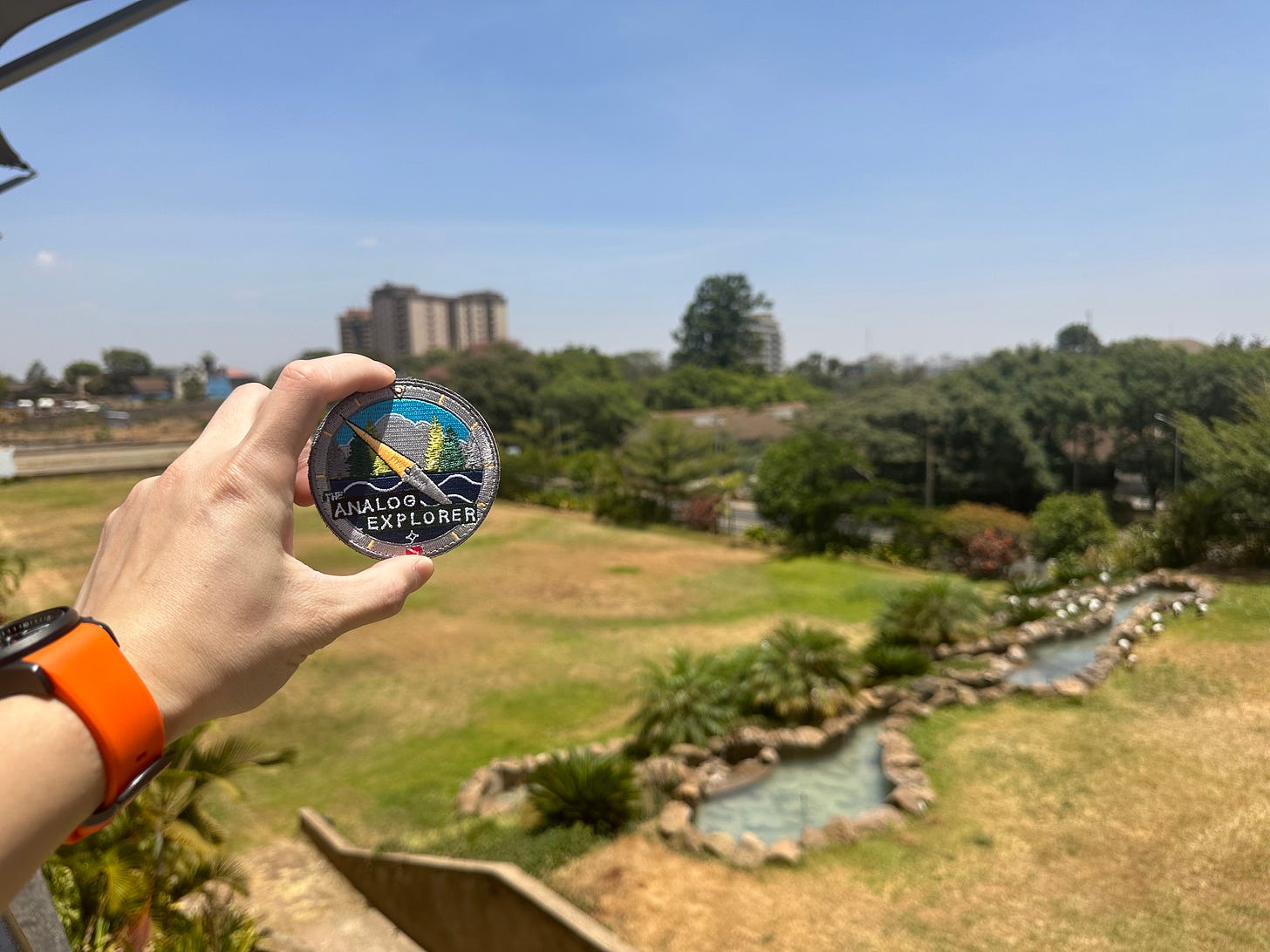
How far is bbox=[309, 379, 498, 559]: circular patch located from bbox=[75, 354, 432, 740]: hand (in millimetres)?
391

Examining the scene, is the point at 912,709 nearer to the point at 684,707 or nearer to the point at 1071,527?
the point at 684,707

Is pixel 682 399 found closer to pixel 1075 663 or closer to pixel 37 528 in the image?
pixel 37 528

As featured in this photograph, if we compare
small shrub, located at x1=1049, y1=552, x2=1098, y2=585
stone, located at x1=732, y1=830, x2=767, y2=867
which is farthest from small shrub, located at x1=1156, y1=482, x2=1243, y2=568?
stone, located at x1=732, y1=830, x2=767, y2=867

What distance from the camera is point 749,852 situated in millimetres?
6133

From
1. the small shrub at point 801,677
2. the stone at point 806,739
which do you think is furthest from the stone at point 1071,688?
the stone at point 806,739

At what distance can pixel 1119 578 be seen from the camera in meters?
13.3

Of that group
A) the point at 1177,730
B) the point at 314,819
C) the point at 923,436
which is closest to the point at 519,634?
the point at 314,819

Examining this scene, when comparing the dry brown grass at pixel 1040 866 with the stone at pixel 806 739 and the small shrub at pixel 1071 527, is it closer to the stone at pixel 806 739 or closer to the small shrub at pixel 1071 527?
the stone at pixel 806 739

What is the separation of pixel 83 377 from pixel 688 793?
3565 cm

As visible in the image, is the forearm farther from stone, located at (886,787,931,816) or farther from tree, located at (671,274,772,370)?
tree, located at (671,274,772,370)

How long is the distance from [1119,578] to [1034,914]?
10071mm

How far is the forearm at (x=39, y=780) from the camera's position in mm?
941

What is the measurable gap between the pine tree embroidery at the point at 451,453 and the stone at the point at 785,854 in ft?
17.3

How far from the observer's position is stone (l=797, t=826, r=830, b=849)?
6.18m
